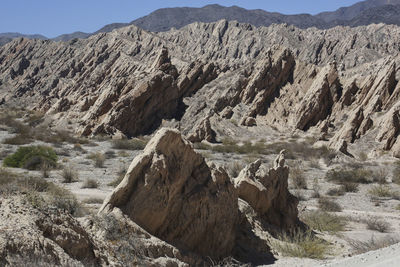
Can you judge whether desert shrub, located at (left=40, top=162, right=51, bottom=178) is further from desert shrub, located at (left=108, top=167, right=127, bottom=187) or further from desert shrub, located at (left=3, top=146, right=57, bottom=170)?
desert shrub, located at (left=108, top=167, right=127, bottom=187)

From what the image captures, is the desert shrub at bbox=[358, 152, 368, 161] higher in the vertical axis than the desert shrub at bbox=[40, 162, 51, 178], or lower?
lower

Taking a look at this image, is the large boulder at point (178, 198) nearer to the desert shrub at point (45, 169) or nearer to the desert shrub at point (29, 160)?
the desert shrub at point (45, 169)

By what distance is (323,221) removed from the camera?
12.8 metres

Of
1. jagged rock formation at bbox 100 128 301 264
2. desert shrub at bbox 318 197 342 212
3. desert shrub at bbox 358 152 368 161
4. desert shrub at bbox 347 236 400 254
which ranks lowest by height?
desert shrub at bbox 358 152 368 161

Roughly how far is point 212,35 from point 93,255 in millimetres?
124109

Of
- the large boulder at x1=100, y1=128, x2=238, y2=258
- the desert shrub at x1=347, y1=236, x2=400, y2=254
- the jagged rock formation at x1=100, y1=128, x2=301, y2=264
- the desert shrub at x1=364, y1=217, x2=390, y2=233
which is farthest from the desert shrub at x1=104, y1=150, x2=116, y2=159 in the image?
the desert shrub at x1=347, y1=236, x2=400, y2=254

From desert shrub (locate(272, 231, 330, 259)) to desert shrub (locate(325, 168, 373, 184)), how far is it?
10.5m

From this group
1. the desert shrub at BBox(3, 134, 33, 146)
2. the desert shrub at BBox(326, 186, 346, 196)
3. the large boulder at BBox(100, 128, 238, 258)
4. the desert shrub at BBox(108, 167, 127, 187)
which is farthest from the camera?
the desert shrub at BBox(3, 134, 33, 146)

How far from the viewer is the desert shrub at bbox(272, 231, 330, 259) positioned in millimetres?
9016

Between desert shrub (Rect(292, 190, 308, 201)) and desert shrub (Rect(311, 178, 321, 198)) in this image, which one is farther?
desert shrub (Rect(311, 178, 321, 198))

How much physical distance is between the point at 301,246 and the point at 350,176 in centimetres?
1197

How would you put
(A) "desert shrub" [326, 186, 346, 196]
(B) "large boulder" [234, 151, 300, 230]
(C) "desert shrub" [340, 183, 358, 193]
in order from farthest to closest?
(C) "desert shrub" [340, 183, 358, 193]
(A) "desert shrub" [326, 186, 346, 196]
(B) "large boulder" [234, 151, 300, 230]

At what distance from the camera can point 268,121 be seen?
37469 millimetres

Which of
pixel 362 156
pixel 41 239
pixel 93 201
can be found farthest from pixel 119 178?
pixel 362 156
